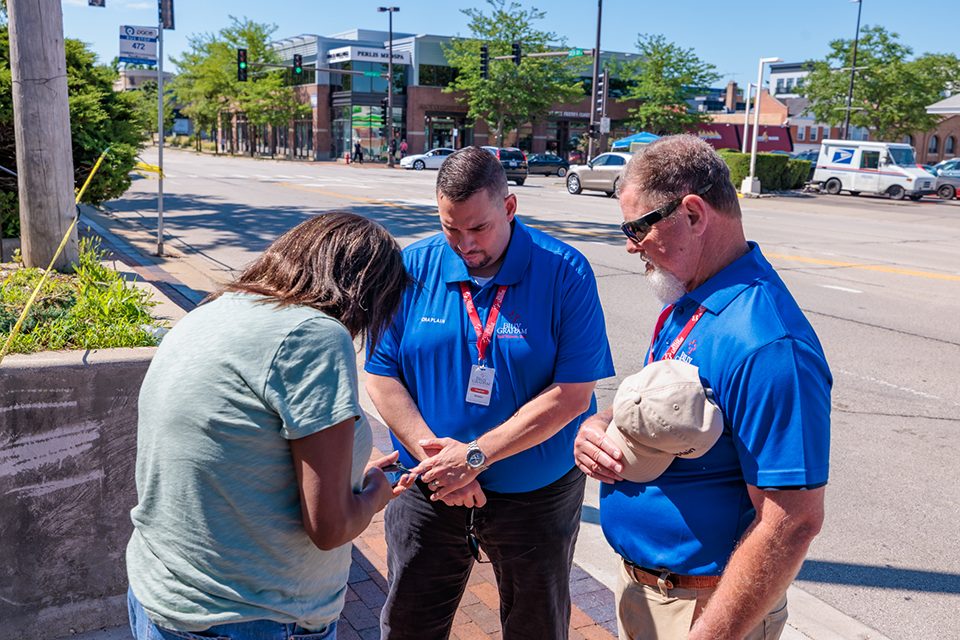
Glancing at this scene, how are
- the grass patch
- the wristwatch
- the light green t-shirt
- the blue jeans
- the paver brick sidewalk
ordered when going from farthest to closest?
the paver brick sidewalk → the grass patch → the wristwatch → the blue jeans → the light green t-shirt

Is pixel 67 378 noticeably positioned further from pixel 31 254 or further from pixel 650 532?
pixel 31 254

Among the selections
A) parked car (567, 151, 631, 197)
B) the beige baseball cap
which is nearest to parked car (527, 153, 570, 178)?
parked car (567, 151, 631, 197)

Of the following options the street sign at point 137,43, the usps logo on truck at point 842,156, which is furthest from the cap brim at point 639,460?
the usps logo on truck at point 842,156

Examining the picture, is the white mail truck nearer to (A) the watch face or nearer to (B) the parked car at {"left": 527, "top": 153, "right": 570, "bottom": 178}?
(B) the parked car at {"left": 527, "top": 153, "right": 570, "bottom": 178}

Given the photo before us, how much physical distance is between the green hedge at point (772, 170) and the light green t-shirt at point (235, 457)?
33777 mm

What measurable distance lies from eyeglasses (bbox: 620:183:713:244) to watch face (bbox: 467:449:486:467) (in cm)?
86

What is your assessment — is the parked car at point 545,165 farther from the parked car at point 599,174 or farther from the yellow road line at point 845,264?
the yellow road line at point 845,264

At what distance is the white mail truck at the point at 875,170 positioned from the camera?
112ft

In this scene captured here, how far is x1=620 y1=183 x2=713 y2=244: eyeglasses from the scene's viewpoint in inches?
85.8

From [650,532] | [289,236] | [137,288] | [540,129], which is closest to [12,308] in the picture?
[137,288]

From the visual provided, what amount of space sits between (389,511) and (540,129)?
62.7 meters

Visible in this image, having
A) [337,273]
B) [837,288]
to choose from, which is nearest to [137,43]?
[837,288]

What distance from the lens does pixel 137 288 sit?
4.67 metres

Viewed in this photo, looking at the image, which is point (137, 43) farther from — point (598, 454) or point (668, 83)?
point (668, 83)
